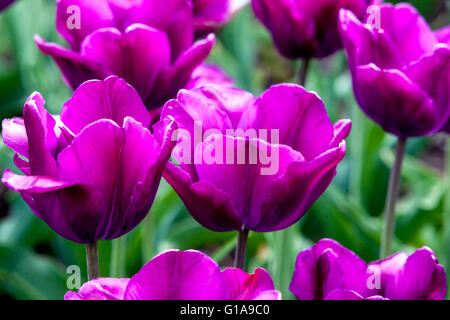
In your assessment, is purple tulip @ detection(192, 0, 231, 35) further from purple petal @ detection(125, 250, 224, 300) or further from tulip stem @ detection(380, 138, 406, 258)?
purple petal @ detection(125, 250, 224, 300)

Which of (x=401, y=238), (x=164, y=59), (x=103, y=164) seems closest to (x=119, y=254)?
(x=164, y=59)

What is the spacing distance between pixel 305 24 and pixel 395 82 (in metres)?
0.14

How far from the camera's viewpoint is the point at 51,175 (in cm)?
43

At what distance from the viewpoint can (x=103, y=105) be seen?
46 cm

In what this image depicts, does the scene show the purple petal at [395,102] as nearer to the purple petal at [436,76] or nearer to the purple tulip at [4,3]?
the purple petal at [436,76]

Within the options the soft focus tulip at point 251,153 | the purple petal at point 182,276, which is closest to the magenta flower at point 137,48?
the soft focus tulip at point 251,153

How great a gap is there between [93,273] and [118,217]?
38 millimetres

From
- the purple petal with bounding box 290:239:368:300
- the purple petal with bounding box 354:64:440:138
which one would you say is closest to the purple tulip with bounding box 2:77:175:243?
the purple petal with bounding box 290:239:368:300

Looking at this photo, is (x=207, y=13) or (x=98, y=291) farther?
(x=207, y=13)

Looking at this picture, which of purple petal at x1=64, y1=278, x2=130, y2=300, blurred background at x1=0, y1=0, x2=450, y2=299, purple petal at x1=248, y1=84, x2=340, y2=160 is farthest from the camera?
blurred background at x1=0, y1=0, x2=450, y2=299

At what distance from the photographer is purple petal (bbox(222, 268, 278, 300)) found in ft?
1.32

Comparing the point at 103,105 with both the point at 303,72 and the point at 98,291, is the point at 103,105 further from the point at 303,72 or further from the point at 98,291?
the point at 303,72

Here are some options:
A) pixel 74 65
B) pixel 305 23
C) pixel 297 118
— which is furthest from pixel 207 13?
pixel 297 118
